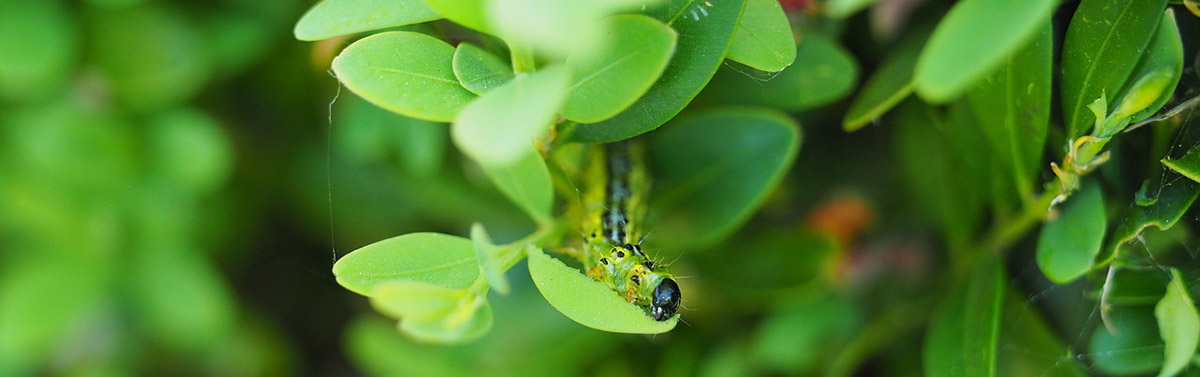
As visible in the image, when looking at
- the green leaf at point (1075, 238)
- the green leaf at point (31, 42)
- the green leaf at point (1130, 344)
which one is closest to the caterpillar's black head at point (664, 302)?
the green leaf at point (1075, 238)

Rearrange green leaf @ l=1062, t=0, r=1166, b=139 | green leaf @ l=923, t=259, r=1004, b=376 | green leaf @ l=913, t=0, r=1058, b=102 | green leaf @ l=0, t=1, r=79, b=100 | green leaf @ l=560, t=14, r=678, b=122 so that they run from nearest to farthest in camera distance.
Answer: green leaf @ l=913, t=0, r=1058, b=102, green leaf @ l=560, t=14, r=678, b=122, green leaf @ l=1062, t=0, r=1166, b=139, green leaf @ l=923, t=259, r=1004, b=376, green leaf @ l=0, t=1, r=79, b=100

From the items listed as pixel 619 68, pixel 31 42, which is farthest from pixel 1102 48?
pixel 31 42

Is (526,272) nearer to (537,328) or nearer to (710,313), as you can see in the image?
(537,328)

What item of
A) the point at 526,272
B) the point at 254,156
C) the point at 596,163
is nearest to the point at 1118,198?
the point at 596,163

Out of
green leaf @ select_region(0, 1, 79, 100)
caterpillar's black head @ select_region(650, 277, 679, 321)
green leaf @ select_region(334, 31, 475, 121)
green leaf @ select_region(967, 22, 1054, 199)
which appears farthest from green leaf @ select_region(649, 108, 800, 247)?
green leaf @ select_region(0, 1, 79, 100)

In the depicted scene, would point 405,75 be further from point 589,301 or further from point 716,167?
point 716,167

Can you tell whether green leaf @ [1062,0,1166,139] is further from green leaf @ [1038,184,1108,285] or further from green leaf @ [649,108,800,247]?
green leaf @ [649,108,800,247]
